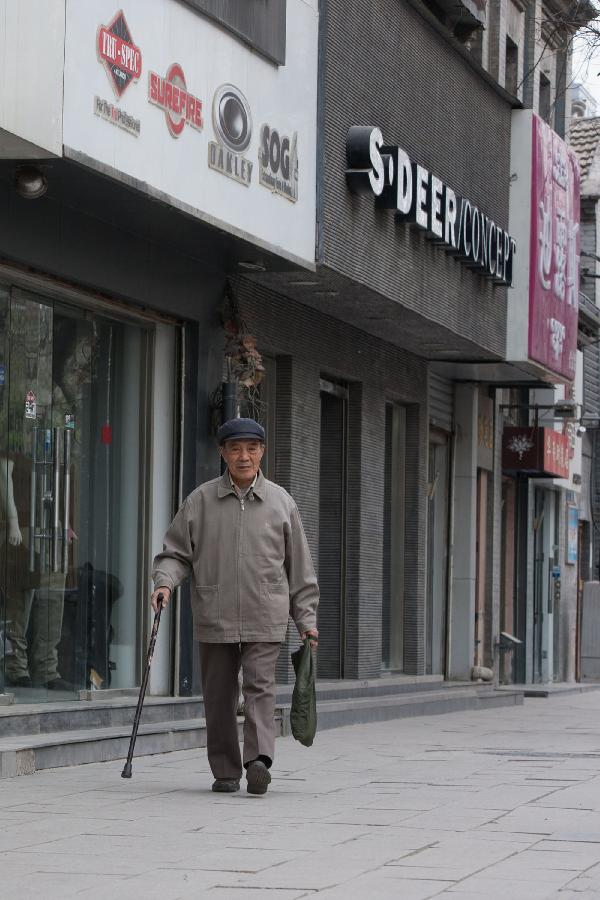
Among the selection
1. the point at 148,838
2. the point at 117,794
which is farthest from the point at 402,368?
the point at 148,838

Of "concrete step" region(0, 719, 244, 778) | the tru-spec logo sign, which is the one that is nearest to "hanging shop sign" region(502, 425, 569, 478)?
the tru-spec logo sign

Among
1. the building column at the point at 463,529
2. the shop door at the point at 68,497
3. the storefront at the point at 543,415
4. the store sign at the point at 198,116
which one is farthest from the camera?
the building column at the point at 463,529

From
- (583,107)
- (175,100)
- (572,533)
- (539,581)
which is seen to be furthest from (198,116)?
(583,107)

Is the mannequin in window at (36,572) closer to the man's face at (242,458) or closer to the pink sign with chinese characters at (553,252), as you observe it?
the man's face at (242,458)

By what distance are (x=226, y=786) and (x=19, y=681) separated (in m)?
3.34

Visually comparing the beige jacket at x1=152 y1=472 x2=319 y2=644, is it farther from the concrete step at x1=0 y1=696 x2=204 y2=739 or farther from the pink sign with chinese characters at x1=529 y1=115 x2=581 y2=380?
the pink sign with chinese characters at x1=529 y1=115 x2=581 y2=380

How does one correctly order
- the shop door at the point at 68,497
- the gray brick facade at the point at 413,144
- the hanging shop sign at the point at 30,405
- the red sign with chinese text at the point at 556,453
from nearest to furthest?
1. the shop door at the point at 68,497
2. the hanging shop sign at the point at 30,405
3. the gray brick facade at the point at 413,144
4. the red sign with chinese text at the point at 556,453

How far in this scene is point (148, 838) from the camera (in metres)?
7.84

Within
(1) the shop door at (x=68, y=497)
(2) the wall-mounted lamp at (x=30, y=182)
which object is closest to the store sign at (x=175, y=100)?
(2) the wall-mounted lamp at (x=30, y=182)

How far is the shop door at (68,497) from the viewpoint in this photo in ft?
41.2

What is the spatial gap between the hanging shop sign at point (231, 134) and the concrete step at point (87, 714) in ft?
12.7

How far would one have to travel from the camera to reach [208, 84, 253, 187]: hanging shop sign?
13.1 meters

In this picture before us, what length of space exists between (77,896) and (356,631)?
12.7 metres

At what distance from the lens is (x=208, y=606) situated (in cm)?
964
